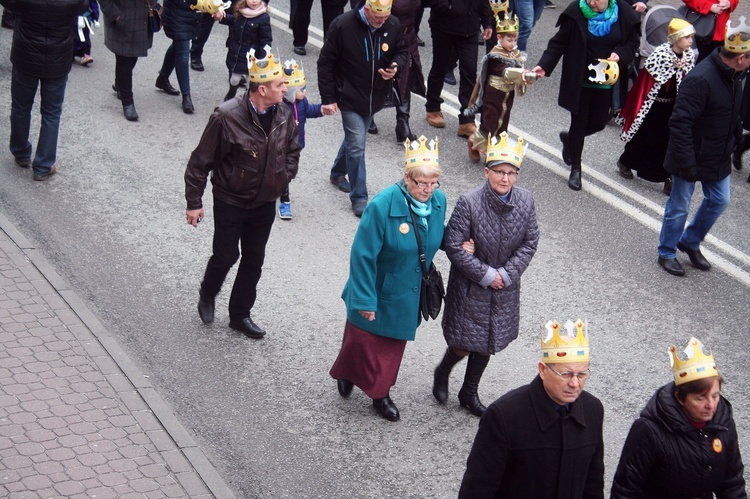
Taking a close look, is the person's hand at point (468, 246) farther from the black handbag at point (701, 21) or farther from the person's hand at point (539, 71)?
the black handbag at point (701, 21)

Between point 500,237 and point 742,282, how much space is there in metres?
3.50

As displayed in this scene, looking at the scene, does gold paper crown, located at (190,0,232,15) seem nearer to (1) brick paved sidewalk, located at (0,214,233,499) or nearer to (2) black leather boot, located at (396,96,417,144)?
(2) black leather boot, located at (396,96,417,144)

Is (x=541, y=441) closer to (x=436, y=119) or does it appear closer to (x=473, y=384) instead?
(x=473, y=384)

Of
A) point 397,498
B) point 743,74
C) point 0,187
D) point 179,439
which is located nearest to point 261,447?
point 179,439

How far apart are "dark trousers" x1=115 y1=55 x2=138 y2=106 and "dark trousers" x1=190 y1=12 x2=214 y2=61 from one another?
1.03 metres

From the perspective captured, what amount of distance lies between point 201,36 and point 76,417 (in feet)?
23.4

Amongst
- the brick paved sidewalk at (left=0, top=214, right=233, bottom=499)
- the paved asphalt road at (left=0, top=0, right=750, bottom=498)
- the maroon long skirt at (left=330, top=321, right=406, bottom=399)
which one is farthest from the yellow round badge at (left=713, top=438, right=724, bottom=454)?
the brick paved sidewalk at (left=0, top=214, right=233, bottom=499)

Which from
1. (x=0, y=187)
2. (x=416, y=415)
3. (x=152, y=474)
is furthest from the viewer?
(x=0, y=187)

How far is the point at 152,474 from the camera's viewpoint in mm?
6012

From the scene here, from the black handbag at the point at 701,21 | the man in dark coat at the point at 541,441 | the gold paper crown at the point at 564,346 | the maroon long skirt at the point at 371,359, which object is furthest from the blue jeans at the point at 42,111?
the black handbag at the point at 701,21

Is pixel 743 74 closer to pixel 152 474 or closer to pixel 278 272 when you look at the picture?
pixel 278 272

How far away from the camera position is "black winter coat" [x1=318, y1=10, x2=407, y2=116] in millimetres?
9398

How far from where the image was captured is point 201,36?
496 inches

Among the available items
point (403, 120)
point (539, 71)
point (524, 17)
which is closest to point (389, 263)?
point (539, 71)
